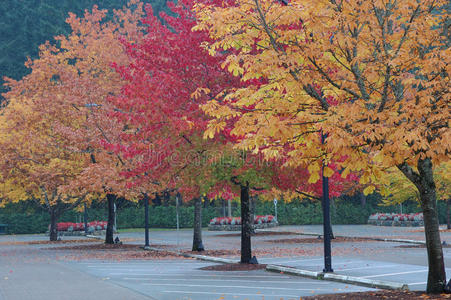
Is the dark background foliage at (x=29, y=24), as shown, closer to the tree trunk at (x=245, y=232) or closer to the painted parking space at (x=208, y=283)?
the tree trunk at (x=245, y=232)

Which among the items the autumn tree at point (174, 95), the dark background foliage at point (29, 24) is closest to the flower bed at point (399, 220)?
the autumn tree at point (174, 95)

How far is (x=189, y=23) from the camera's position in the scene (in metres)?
18.9

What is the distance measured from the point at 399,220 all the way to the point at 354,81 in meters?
42.1

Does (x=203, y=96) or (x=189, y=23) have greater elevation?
(x=189, y=23)

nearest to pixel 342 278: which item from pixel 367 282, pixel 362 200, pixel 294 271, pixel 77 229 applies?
pixel 367 282

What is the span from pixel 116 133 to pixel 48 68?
11.0 metres

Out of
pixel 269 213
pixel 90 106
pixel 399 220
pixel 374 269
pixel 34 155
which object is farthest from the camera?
pixel 269 213

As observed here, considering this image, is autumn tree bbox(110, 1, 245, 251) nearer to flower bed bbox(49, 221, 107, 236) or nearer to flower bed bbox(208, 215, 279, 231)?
flower bed bbox(208, 215, 279, 231)

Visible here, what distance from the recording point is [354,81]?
1136 cm

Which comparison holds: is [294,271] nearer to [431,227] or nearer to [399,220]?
[431,227]

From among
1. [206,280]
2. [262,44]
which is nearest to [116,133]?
[206,280]

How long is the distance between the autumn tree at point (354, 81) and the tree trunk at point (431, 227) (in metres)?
0.02

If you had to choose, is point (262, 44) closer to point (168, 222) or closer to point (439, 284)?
point (439, 284)

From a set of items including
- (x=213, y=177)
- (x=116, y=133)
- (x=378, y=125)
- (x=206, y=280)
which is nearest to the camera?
(x=378, y=125)
